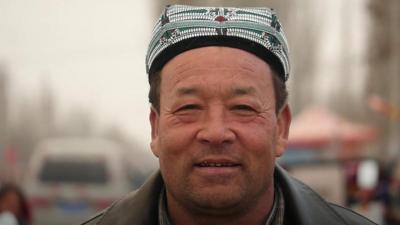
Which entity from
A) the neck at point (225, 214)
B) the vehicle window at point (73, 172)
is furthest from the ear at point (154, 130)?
the vehicle window at point (73, 172)

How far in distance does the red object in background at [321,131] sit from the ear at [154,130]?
1144cm

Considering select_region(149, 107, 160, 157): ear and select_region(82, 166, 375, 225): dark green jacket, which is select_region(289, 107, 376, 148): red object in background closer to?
select_region(82, 166, 375, 225): dark green jacket

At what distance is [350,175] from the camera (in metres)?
9.23

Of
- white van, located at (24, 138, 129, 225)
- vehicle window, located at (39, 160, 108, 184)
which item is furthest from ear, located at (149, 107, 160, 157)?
vehicle window, located at (39, 160, 108, 184)

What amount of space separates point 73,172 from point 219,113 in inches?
545

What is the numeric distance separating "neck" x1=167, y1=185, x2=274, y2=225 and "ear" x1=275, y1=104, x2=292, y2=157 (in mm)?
100

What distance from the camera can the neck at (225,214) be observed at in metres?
2.00

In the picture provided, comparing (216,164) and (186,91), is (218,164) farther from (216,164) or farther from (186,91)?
(186,91)

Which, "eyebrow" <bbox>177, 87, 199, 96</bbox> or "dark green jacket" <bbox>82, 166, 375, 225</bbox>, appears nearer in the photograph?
"eyebrow" <bbox>177, 87, 199, 96</bbox>

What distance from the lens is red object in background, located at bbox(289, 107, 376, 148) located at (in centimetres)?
1465

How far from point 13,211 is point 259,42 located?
4891mm

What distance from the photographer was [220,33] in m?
2.01

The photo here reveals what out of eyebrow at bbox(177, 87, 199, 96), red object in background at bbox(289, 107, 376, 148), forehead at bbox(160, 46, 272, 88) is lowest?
red object in background at bbox(289, 107, 376, 148)

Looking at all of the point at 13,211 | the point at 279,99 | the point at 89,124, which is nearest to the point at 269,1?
the point at 89,124
